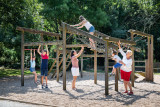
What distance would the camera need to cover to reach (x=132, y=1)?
24.9 m

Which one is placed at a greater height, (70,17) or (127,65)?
(70,17)

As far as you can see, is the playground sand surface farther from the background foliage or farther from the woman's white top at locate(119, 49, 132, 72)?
the background foliage

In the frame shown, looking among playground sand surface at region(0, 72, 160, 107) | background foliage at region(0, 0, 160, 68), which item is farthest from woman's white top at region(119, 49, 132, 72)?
background foliage at region(0, 0, 160, 68)

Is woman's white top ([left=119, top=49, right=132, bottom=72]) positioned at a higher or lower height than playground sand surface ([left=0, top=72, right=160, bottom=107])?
higher

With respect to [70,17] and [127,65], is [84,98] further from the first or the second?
[70,17]

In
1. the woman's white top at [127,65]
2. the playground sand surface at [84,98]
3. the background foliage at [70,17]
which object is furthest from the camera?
the background foliage at [70,17]

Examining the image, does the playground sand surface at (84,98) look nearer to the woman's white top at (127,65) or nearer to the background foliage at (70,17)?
the woman's white top at (127,65)

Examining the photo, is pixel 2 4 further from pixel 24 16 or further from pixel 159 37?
pixel 159 37

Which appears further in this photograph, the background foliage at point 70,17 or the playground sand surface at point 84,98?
the background foliage at point 70,17

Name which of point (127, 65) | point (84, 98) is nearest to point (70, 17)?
point (127, 65)

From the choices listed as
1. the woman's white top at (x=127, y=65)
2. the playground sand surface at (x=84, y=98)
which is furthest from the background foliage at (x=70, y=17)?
the playground sand surface at (x=84, y=98)

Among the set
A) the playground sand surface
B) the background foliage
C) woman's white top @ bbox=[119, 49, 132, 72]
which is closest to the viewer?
the playground sand surface

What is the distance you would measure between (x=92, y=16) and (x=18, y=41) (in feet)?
24.0

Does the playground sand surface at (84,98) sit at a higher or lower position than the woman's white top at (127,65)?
lower
